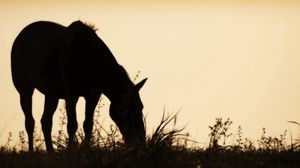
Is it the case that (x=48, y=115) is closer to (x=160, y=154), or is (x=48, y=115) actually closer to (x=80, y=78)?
(x=80, y=78)

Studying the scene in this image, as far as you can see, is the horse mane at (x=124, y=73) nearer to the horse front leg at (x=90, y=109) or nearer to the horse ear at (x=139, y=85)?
the horse ear at (x=139, y=85)

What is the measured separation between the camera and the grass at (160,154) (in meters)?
7.27

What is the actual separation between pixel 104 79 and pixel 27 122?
8.82ft

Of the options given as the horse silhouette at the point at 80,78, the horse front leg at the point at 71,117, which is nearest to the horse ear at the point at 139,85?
the horse silhouette at the point at 80,78

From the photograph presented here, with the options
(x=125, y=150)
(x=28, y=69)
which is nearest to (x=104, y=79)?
(x=28, y=69)

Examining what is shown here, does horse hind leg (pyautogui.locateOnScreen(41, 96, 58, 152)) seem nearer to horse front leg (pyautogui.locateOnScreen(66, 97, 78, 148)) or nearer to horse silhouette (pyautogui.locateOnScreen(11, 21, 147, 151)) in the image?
horse silhouette (pyautogui.locateOnScreen(11, 21, 147, 151))

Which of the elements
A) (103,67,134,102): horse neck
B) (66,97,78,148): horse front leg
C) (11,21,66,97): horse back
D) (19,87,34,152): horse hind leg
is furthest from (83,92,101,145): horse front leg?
(19,87,34,152): horse hind leg

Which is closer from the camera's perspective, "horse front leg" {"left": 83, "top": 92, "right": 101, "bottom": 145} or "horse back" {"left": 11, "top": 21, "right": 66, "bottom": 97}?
"horse front leg" {"left": 83, "top": 92, "right": 101, "bottom": 145}

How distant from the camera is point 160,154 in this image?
7.47 m

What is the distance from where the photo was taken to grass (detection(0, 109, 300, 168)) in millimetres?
7266

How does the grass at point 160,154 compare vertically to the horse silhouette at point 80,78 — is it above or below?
below

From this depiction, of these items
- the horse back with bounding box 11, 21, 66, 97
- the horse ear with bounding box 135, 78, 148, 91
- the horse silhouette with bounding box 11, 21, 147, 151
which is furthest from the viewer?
the horse back with bounding box 11, 21, 66, 97

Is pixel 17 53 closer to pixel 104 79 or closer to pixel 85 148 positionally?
pixel 104 79

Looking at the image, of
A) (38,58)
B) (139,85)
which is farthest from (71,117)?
(38,58)
